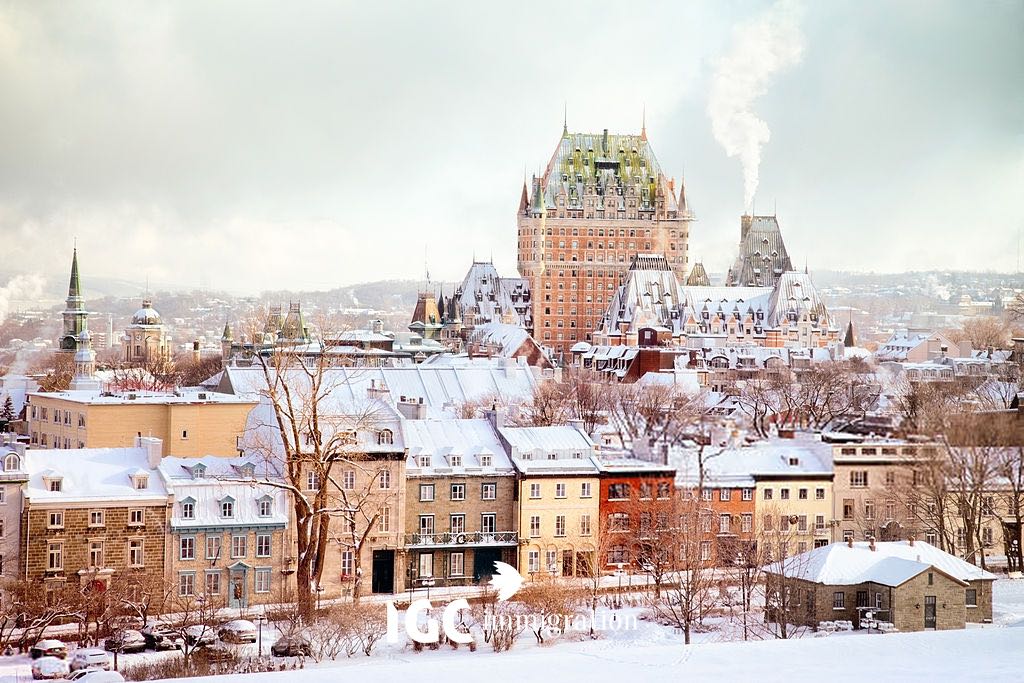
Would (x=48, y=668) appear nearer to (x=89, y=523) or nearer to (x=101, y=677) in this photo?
(x=101, y=677)

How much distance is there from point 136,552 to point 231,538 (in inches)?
14.5

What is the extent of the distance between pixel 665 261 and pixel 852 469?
16.9 meters

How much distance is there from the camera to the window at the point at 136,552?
5.50 metres

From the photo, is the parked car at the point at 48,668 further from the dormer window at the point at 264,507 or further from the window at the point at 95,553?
the dormer window at the point at 264,507

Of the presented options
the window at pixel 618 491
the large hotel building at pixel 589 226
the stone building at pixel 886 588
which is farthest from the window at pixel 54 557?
the large hotel building at pixel 589 226

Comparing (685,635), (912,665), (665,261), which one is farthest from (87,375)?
(665,261)

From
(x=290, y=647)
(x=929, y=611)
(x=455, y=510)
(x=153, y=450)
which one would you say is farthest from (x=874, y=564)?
(x=153, y=450)

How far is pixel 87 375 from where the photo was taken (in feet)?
20.0

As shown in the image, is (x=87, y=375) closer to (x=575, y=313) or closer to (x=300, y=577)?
(x=300, y=577)

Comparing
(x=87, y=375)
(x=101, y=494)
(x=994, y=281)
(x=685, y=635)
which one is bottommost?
(x=685, y=635)

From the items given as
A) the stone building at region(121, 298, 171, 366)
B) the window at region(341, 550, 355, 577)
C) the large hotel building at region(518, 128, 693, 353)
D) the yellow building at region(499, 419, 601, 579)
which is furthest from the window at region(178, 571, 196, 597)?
the large hotel building at region(518, 128, 693, 353)

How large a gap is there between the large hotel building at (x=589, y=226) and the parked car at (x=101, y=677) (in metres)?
3.53

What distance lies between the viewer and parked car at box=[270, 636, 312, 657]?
529cm

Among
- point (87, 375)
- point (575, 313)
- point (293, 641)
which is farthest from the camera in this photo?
point (575, 313)
